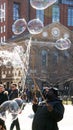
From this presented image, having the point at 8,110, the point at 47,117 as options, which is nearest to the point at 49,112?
the point at 47,117

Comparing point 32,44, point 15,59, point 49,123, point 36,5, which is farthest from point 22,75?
point 49,123

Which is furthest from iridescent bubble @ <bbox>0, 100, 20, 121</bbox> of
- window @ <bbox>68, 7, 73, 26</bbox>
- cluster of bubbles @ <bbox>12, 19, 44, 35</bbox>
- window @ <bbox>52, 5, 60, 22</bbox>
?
window @ <bbox>68, 7, 73, 26</bbox>

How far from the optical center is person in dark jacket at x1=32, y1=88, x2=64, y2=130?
7098mm

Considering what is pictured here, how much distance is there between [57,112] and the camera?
7074 millimetres

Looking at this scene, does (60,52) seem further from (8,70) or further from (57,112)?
(57,112)

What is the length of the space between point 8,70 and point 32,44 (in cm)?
510

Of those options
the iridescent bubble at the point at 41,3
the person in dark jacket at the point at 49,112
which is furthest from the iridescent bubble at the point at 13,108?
the iridescent bubble at the point at 41,3

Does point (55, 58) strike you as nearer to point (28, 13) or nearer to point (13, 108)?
point (28, 13)

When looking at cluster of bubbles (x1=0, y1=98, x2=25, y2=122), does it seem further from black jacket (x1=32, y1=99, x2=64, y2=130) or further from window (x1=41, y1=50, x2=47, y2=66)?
window (x1=41, y1=50, x2=47, y2=66)

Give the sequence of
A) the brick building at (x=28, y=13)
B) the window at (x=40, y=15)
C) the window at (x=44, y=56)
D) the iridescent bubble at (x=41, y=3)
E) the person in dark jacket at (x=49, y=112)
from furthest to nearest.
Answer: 1. the window at (x=40, y=15)
2. the brick building at (x=28, y=13)
3. the window at (x=44, y=56)
4. the iridescent bubble at (x=41, y=3)
5. the person in dark jacket at (x=49, y=112)

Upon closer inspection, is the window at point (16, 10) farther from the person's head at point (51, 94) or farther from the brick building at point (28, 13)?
the person's head at point (51, 94)

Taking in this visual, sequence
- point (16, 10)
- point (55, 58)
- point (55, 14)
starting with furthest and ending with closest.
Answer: point (55, 14), point (16, 10), point (55, 58)

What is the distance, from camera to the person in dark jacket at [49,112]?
710 cm

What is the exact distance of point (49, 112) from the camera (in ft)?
23.6
